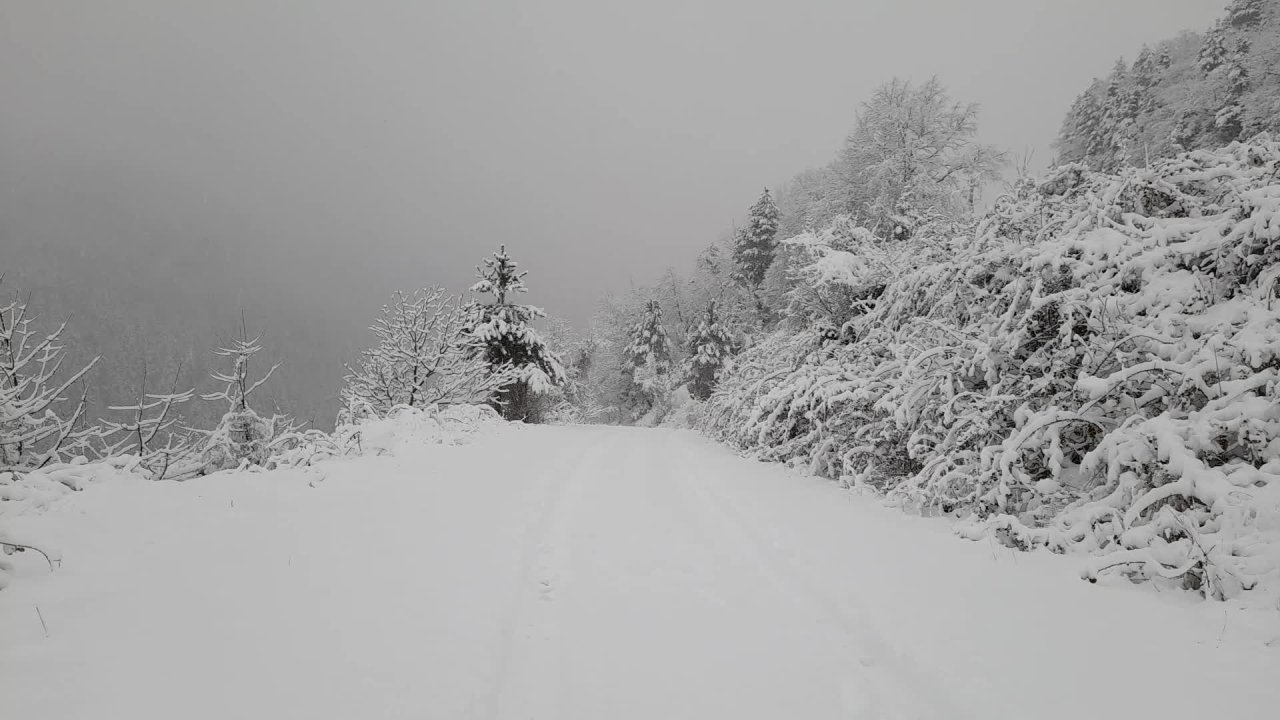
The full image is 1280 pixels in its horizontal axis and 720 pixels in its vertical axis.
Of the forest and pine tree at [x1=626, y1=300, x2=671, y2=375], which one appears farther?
pine tree at [x1=626, y1=300, x2=671, y2=375]

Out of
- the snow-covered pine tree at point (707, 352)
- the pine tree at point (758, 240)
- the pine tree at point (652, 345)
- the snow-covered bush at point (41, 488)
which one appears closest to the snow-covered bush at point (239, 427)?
the snow-covered bush at point (41, 488)

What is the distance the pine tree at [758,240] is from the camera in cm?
3075

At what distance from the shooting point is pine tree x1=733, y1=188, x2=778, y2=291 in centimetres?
3075

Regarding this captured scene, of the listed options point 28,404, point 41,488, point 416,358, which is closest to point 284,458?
point 28,404

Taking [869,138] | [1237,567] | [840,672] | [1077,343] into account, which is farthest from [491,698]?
[869,138]

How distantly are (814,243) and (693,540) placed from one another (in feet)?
24.6

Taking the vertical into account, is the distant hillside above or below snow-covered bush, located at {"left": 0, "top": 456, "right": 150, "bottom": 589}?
above

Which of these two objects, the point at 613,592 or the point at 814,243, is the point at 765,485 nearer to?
the point at 613,592

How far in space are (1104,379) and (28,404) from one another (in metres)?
8.92

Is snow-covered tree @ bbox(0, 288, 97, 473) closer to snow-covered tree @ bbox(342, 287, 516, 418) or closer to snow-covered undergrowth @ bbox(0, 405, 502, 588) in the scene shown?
snow-covered undergrowth @ bbox(0, 405, 502, 588)

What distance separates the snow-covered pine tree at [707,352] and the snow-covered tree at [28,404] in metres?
25.3

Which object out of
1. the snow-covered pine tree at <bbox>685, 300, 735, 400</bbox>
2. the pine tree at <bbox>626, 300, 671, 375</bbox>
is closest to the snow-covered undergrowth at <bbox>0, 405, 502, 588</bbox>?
the snow-covered pine tree at <bbox>685, 300, 735, 400</bbox>

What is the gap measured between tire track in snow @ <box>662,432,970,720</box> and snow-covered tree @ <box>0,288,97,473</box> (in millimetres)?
5684

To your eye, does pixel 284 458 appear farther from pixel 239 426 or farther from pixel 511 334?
pixel 511 334
